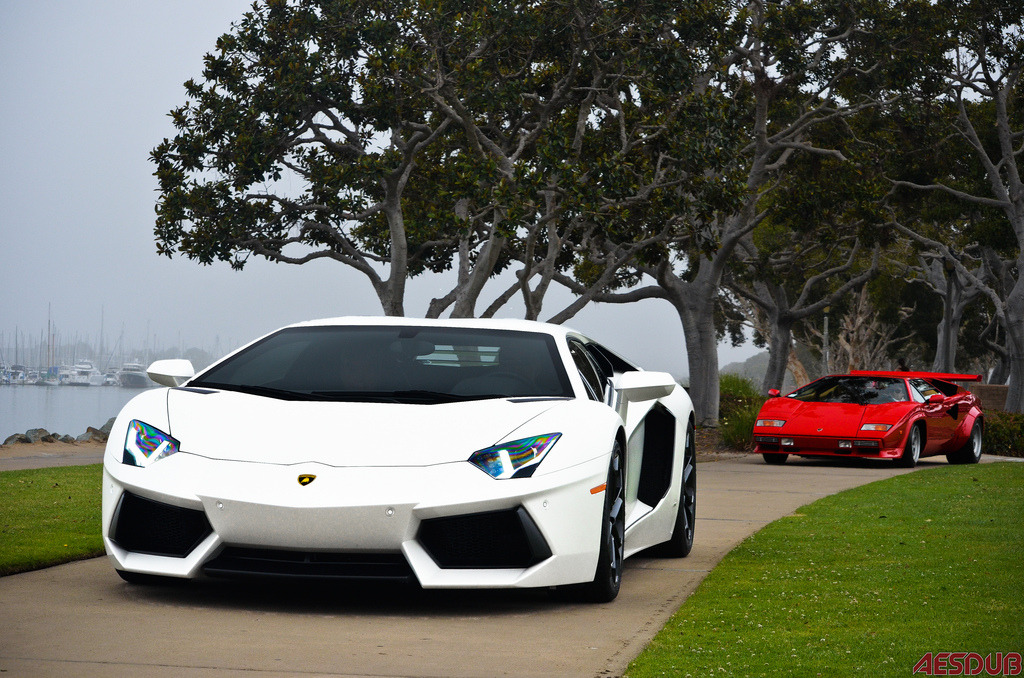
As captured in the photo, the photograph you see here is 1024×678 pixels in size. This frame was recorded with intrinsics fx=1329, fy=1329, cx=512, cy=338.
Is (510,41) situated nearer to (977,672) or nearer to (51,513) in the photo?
(51,513)

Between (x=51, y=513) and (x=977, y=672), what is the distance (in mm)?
7001

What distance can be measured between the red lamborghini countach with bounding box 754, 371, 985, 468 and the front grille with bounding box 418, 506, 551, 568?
516 inches

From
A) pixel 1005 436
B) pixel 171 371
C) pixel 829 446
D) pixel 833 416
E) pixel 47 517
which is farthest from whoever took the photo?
pixel 1005 436

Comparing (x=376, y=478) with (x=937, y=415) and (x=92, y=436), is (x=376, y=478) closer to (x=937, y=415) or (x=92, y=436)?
(x=937, y=415)

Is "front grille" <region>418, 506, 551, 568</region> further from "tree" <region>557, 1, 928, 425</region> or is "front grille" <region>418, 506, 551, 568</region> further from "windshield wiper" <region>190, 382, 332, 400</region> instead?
"tree" <region>557, 1, 928, 425</region>

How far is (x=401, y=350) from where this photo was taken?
683 cm

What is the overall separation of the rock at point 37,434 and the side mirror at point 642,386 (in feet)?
50.2

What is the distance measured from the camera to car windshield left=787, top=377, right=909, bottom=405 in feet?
61.4

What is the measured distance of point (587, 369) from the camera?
23.4 ft

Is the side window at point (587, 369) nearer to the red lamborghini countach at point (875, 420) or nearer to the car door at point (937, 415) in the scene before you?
the red lamborghini countach at point (875, 420)

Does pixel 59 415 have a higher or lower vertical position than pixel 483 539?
lower

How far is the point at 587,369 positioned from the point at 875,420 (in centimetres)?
1192

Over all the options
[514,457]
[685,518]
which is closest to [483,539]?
[514,457]

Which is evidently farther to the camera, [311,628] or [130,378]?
[130,378]
